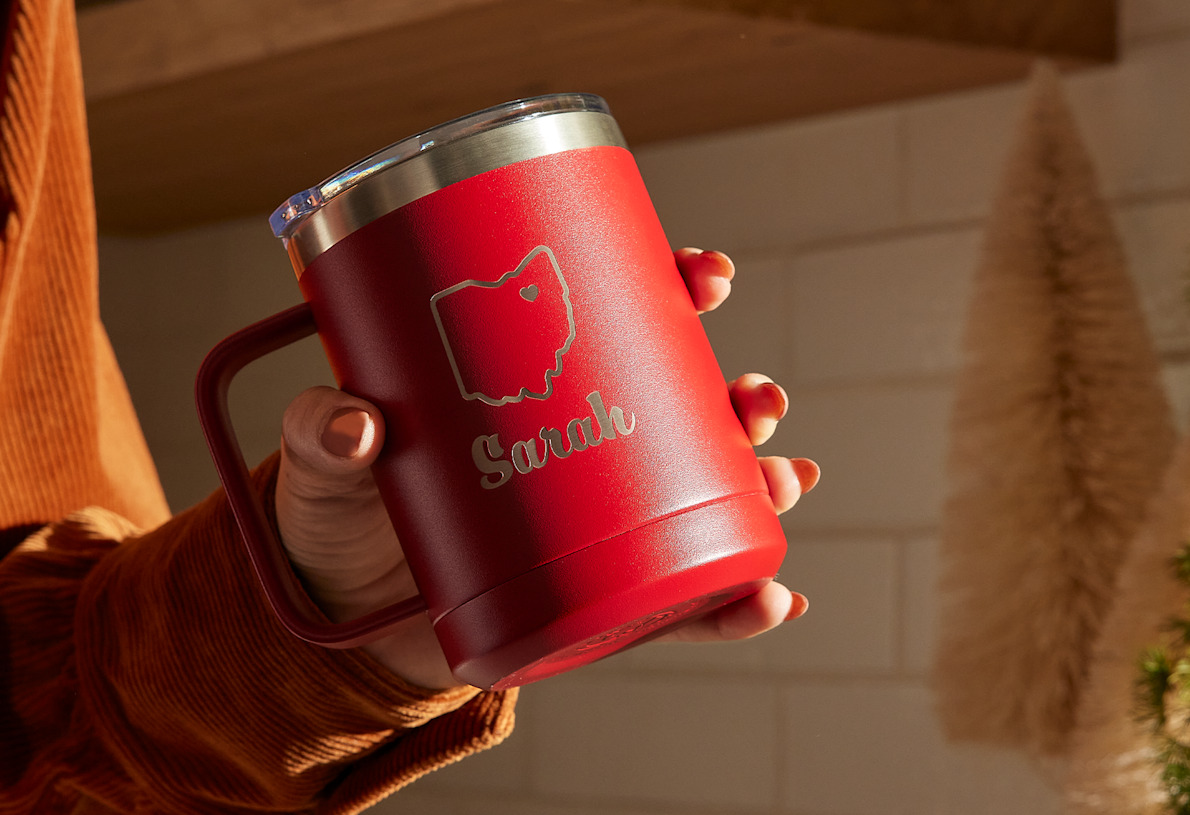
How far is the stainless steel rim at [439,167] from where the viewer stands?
379mm

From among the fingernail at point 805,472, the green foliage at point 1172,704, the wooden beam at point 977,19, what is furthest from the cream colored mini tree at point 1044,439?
the fingernail at point 805,472

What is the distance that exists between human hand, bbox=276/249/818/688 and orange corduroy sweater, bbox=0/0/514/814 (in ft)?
0.07

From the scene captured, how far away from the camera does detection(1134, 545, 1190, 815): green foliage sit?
0.65 m

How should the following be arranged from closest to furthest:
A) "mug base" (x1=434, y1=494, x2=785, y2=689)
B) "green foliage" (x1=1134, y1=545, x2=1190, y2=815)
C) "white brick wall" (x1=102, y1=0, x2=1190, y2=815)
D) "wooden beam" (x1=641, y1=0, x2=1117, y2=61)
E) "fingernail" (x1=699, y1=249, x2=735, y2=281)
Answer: "mug base" (x1=434, y1=494, x2=785, y2=689) → "fingernail" (x1=699, y1=249, x2=735, y2=281) → "green foliage" (x1=1134, y1=545, x2=1190, y2=815) → "wooden beam" (x1=641, y1=0, x2=1117, y2=61) → "white brick wall" (x1=102, y1=0, x2=1190, y2=815)

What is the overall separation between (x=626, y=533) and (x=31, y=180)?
418 mm

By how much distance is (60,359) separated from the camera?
67cm

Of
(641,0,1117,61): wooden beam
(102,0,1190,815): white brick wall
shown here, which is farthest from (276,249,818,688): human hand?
(102,0,1190,815): white brick wall

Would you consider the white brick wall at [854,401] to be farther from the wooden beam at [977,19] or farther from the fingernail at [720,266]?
the fingernail at [720,266]

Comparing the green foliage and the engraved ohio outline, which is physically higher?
the engraved ohio outline

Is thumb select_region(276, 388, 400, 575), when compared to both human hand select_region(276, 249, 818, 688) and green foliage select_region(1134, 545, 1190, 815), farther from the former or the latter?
green foliage select_region(1134, 545, 1190, 815)

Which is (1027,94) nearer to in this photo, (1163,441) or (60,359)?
(1163,441)

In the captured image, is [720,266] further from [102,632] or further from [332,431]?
[102,632]

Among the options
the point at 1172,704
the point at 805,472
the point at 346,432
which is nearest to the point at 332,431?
the point at 346,432

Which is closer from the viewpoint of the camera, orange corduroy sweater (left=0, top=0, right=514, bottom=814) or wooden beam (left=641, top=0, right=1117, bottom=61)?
orange corduroy sweater (left=0, top=0, right=514, bottom=814)
